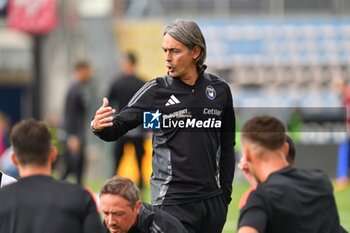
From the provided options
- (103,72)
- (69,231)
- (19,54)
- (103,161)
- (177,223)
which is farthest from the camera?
(19,54)

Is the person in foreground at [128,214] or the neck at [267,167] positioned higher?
the neck at [267,167]

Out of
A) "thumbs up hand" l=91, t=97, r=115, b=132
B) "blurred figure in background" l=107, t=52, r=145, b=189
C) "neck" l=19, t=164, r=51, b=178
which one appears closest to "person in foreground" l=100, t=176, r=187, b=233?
"thumbs up hand" l=91, t=97, r=115, b=132

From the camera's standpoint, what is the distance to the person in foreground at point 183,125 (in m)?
6.53

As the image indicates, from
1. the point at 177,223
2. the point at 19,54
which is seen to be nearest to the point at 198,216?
the point at 177,223

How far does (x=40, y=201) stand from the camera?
507 centimetres

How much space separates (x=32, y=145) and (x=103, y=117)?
4.15 feet

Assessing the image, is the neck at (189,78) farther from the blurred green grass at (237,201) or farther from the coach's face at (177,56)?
the blurred green grass at (237,201)

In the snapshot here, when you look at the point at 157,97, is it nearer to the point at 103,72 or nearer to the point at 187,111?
the point at 187,111

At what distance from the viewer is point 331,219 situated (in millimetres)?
5367

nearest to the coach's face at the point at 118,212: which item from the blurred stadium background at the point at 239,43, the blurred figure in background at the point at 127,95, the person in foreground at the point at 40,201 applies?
the person in foreground at the point at 40,201

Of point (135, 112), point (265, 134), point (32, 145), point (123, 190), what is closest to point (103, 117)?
point (135, 112)

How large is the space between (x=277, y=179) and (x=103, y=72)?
2242cm

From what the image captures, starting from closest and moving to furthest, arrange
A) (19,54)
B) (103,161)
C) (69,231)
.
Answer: (69,231), (103,161), (19,54)

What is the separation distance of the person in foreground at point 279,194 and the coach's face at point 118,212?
1.00 meters
